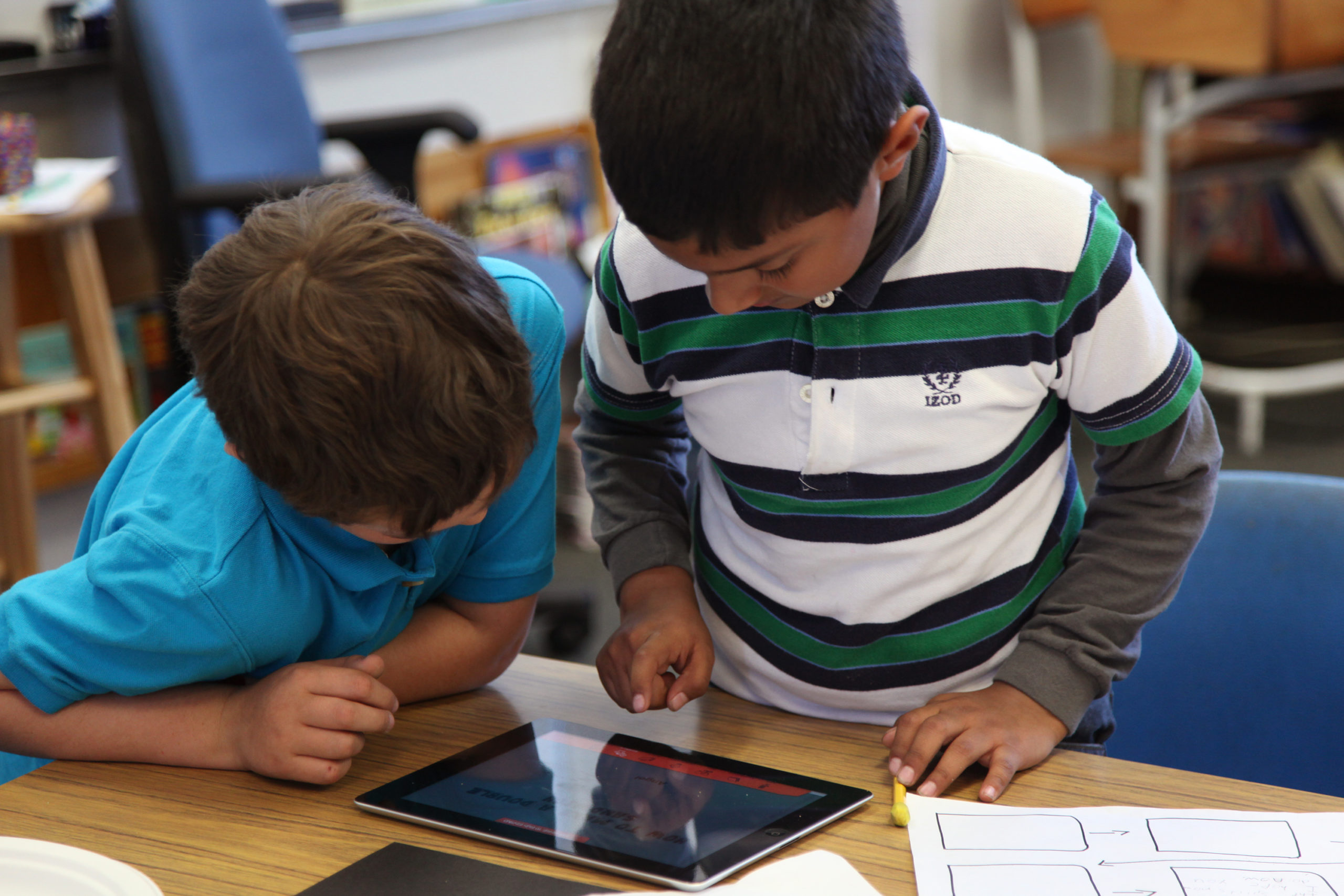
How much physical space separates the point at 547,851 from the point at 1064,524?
41 centimetres

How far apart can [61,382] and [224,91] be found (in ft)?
1.64

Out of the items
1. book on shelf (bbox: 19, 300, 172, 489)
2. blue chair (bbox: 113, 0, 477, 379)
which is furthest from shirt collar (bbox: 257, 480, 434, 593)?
book on shelf (bbox: 19, 300, 172, 489)

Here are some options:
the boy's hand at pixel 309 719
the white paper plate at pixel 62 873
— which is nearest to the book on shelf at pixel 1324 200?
the boy's hand at pixel 309 719

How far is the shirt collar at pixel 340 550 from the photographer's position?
65cm

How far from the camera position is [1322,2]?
6.90 ft

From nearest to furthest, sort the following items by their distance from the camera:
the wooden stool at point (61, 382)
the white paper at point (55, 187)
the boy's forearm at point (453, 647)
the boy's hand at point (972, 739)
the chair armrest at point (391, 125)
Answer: the boy's hand at point (972, 739), the boy's forearm at point (453, 647), the white paper at point (55, 187), the wooden stool at point (61, 382), the chair armrest at point (391, 125)

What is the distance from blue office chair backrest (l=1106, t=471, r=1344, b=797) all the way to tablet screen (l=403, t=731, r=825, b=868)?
0.38 m

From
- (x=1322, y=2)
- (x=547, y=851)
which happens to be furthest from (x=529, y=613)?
(x=1322, y=2)

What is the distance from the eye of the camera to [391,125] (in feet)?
5.87

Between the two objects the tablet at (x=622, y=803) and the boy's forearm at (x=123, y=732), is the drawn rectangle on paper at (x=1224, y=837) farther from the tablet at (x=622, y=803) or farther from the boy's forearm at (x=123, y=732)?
the boy's forearm at (x=123, y=732)

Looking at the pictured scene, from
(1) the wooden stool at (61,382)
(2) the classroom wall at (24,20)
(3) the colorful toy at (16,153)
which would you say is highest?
(2) the classroom wall at (24,20)

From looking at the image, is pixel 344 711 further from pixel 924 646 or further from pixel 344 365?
pixel 924 646

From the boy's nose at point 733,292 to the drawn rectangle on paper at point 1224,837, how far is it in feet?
1.03

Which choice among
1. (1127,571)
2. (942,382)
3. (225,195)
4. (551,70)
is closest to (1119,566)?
(1127,571)
